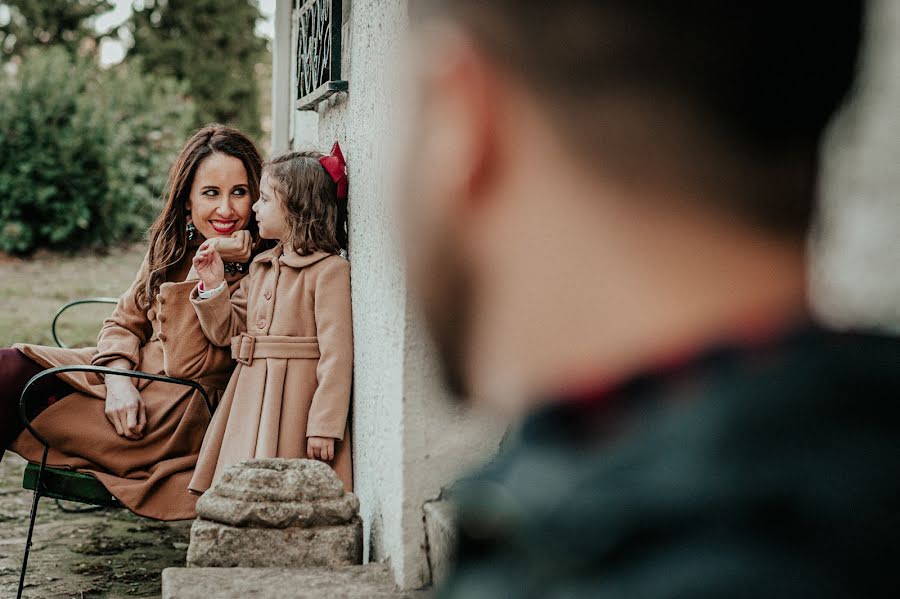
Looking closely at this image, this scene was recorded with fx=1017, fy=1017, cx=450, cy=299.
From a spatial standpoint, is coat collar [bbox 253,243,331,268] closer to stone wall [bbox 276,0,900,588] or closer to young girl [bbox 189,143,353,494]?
young girl [bbox 189,143,353,494]

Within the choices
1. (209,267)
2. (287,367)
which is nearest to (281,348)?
(287,367)

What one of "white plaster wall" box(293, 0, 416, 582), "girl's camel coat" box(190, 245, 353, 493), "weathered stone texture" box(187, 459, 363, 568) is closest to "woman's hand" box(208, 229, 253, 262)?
"girl's camel coat" box(190, 245, 353, 493)

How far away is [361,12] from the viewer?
8.17ft

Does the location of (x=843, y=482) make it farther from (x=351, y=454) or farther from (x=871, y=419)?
(x=351, y=454)

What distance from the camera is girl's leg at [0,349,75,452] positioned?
310cm

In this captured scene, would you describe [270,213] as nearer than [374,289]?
No

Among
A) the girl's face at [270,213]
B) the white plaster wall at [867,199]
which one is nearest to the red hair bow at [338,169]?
the girl's face at [270,213]

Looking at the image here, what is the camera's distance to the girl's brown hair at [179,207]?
10.9ft

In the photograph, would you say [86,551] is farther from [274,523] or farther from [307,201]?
[274,523]

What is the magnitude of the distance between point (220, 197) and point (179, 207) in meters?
0.17

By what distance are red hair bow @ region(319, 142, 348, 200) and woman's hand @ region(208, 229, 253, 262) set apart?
0.44m

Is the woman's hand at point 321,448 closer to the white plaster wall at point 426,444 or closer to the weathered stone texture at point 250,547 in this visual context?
the weathered stone texture at point 250,547

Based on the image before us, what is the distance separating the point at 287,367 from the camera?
A: 9.12 feet

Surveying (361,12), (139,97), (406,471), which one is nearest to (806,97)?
(406,471)
